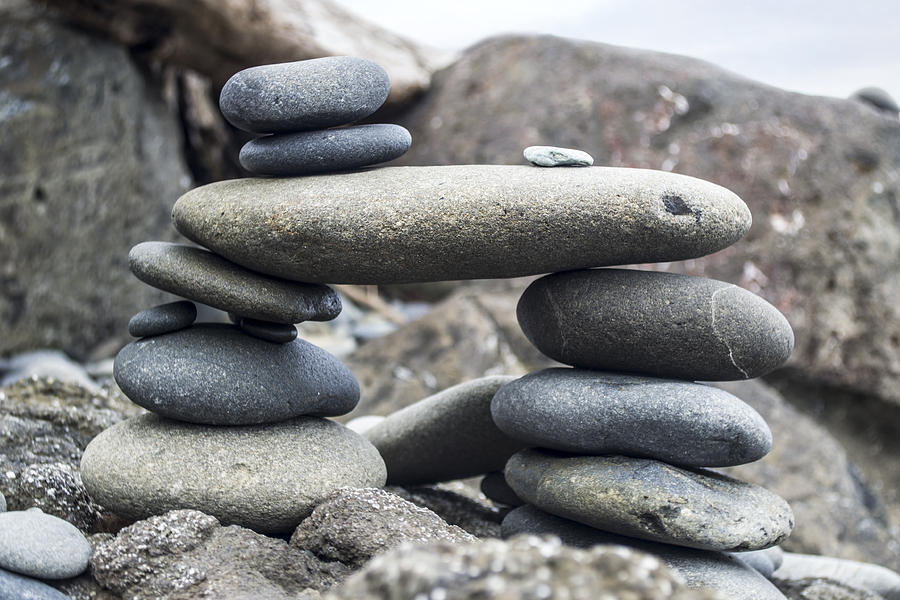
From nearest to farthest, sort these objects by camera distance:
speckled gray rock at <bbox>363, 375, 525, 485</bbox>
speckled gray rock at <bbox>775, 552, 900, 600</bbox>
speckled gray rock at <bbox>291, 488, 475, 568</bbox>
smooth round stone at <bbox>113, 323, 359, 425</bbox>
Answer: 1. speckled gray rock at <bbox>291, 488, 475, 568</bbox>
2. smooth round stone at <bbox>113, 323, 359, 425</bbox>
3. speckled gray rock at <bbox>363, 375, 525, 485</bbox>
4. speckled gray rock at <bbox>775, 552, 900, 600</bbox>

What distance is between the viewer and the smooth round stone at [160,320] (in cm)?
352

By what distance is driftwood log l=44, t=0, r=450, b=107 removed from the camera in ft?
22.1

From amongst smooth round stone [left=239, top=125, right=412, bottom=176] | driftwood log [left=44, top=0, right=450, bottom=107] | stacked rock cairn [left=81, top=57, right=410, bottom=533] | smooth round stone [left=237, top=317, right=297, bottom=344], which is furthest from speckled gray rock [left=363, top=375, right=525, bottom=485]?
driftwood log [left=44, top=0, right=450, bottom=107]

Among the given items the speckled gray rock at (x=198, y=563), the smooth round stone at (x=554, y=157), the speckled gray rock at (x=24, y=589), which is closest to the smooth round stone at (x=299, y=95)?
the smooth round stone at (x=554, y=157)

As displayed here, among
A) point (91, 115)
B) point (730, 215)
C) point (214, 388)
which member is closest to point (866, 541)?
point (730, 215)

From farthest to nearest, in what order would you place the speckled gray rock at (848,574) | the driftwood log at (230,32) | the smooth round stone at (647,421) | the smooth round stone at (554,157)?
the driftwood log at (230,32), the speckled gray rock at (848,574), the smooth round stone at (554,157), the smooth round stone at (647,421)

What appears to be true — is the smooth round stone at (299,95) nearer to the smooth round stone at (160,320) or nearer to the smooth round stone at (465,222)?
the smooth round stone at (465,222)

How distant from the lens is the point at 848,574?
4.26 m

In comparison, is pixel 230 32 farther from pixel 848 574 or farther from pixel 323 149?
pixel 848 574

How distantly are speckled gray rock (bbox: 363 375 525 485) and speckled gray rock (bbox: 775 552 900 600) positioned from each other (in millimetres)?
1508

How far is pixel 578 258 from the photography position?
3.34 meters

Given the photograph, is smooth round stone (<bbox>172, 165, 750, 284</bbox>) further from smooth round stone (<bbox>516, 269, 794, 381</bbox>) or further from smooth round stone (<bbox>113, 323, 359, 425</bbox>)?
smooth round stone (<bbox>113, 323, 359, 425</bbox>)

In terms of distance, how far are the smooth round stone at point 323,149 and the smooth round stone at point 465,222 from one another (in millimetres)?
88

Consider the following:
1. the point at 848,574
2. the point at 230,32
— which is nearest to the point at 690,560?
the point at 848,574
